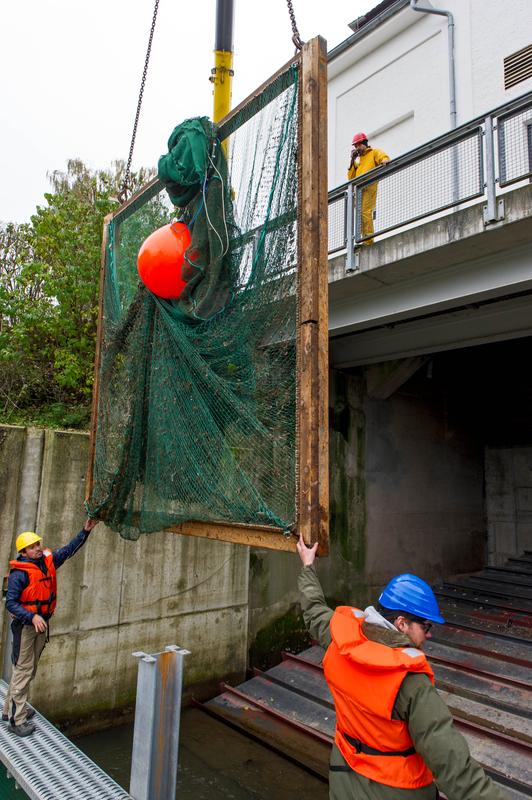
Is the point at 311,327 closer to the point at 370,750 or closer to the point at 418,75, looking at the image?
the point at 370,750

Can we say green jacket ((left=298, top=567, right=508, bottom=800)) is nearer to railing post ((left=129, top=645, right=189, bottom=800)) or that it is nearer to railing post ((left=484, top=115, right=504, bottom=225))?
railing post ((left=129, top=645, right=189, bottom=800))

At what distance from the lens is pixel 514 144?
549 centimetres

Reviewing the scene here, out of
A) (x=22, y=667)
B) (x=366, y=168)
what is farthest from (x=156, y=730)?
(x=366, y=168)

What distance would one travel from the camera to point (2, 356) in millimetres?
9641

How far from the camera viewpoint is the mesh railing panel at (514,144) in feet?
17.7

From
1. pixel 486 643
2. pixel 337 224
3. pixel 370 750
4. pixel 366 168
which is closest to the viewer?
A: pixel 370 750

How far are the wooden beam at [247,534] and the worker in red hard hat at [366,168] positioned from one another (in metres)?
4.38

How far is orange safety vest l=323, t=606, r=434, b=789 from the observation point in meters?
2.01

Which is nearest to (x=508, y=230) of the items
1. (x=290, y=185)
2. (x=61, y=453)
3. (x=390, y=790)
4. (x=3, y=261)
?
(x=290, y=185)

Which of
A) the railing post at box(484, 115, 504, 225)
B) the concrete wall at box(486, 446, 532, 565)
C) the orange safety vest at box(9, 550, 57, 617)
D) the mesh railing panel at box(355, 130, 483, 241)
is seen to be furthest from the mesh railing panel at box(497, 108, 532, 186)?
the concrete wall at box(486, 446, 532, 565)

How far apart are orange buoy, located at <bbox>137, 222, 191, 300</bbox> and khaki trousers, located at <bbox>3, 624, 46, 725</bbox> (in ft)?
9.49

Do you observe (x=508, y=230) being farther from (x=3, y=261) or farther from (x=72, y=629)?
(x=3, y=261)

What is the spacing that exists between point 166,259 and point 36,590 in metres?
2.79

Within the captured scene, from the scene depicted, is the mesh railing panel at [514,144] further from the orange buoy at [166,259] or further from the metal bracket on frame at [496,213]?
the orange buoy at [166,259]
